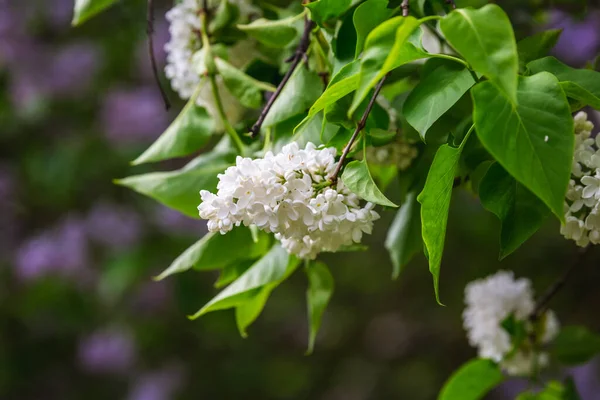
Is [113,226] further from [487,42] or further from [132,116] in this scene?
[487,42]

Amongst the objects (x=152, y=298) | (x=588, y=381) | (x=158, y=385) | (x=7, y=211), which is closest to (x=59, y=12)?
(x=7, y=211)

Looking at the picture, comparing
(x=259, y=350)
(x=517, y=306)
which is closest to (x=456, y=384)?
(x=517, y=306)

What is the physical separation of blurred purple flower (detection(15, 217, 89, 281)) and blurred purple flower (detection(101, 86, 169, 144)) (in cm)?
21

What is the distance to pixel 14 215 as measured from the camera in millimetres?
1494

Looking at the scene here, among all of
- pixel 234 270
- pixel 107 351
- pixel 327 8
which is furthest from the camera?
pixel 107 351

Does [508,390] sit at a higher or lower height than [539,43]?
lower

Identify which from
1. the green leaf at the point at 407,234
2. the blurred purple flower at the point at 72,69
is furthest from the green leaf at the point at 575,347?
the blurred purple flower at the point at 72,69

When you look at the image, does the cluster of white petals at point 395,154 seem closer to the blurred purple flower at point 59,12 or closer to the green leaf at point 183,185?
the green leaf at point 183,185

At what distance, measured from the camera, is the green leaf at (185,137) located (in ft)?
1.51

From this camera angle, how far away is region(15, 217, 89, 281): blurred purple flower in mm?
1395

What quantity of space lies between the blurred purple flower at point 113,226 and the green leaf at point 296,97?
101cm

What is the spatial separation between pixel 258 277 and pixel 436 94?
0.16 metres

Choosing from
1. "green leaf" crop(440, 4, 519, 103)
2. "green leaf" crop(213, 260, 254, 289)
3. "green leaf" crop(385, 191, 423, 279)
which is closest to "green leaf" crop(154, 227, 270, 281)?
"green leaf" crop(213, 260, 254, 289)

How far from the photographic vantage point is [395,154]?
0.45 m
